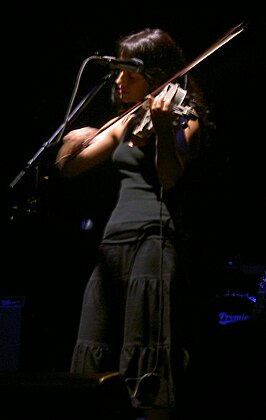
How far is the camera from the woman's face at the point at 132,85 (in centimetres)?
187

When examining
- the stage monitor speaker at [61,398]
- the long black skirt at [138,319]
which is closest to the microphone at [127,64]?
the long black skirt at [138,319]

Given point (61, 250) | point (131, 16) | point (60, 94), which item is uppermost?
point (131, 16)

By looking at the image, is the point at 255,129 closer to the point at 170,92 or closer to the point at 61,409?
the point at 170,92

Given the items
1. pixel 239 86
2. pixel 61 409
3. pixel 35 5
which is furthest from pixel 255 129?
pixel 61 409

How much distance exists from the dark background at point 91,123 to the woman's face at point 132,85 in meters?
1.16

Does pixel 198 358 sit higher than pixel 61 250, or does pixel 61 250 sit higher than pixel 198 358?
pixel 61 250

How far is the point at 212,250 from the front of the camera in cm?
305

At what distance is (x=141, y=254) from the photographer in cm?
165

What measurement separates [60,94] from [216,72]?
3.42ft

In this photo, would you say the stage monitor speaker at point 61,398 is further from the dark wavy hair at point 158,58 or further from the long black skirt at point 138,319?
the dark wavy hair at point 158,58

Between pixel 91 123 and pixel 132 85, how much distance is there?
150 cm

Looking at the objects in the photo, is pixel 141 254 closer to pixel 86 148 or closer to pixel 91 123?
pixel 86 148

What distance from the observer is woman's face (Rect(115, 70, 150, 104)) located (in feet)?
6.14

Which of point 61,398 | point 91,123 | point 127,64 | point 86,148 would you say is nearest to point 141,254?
point 86,148
